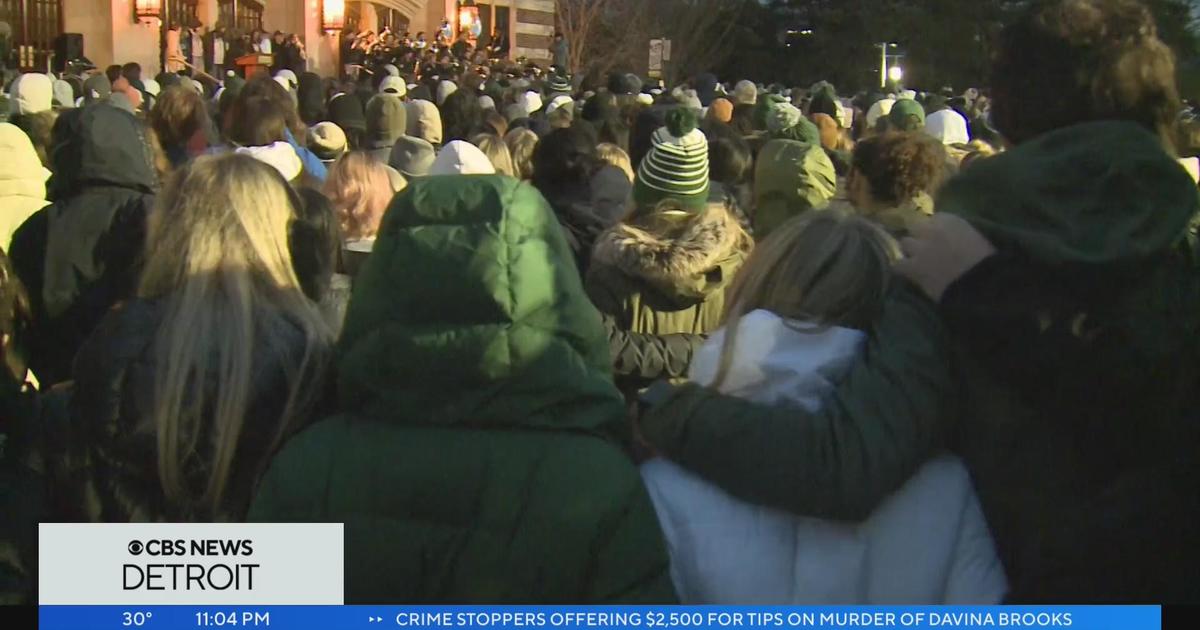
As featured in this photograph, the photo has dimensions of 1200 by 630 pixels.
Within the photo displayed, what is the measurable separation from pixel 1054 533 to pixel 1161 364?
285 mm

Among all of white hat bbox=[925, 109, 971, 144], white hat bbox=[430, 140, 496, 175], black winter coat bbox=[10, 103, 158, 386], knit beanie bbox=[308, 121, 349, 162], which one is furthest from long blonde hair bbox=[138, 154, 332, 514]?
white hat bbox=[925, 109, 971, 144]

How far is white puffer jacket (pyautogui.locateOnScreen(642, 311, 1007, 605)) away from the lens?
1.97m

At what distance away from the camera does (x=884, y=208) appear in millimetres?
3834

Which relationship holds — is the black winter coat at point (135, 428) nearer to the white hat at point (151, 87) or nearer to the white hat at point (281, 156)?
the white hat at point (281, 156)

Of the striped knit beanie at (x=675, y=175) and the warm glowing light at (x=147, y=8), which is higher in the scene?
the warm glowing light at (x=147, y=8)

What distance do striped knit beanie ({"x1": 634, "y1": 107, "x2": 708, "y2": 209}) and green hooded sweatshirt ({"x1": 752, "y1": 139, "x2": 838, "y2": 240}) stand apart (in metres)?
0.33

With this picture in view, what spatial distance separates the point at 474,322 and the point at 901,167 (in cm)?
228

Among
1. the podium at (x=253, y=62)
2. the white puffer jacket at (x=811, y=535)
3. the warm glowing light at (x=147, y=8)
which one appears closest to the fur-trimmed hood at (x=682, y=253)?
the white puffer jacket at (x=811, y=535)

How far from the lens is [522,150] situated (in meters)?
6.39

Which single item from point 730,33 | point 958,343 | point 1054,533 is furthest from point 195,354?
point 730,33

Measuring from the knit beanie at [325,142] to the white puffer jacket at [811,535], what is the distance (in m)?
5.19

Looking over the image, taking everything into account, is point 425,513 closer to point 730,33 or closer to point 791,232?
point 791,232

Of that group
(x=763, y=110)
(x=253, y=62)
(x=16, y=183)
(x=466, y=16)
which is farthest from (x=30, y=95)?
(x=466, y=16)

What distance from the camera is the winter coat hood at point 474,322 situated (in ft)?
6.02
